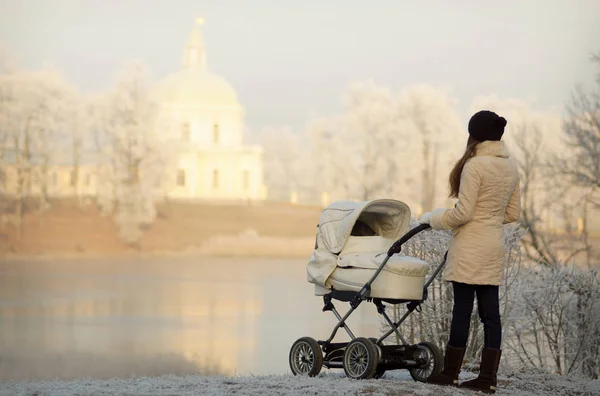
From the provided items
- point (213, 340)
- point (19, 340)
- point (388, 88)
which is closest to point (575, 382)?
point (213, 340)

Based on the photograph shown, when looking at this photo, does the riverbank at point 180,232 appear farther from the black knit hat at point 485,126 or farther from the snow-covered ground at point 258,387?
the black knit hat at point 485,126

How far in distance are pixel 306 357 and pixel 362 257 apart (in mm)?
797

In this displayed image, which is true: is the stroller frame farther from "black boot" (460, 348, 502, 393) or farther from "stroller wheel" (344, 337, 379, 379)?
"black boot" (460, 348, 502, 393)

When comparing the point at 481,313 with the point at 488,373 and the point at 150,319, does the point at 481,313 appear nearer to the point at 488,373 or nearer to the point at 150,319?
the point at 488,373

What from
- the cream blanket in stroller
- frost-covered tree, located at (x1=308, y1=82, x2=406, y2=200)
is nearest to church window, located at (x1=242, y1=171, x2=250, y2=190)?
frost-covered tree, located at (x1=308, y1=82, x2=406, y2=200)

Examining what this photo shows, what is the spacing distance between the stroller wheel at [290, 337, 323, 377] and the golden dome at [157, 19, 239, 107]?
50067 mm

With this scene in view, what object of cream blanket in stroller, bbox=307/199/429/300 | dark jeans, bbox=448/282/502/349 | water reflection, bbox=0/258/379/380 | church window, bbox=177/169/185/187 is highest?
church window, bbox=177/169/185/187

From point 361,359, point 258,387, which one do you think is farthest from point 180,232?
point 258,387

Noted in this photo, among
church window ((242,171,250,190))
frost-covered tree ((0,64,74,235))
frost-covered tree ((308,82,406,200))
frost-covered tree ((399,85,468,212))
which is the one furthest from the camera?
church window ((242,171,250,190))

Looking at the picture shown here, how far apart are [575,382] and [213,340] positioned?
1386 cm

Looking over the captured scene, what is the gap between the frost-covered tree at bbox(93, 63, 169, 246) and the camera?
130 feet

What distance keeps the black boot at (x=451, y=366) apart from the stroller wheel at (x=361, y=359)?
0.42 meters

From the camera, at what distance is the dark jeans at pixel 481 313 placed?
5.60 m

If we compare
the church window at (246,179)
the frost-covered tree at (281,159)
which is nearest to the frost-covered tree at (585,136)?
the frost-covered tree at (281,159)
